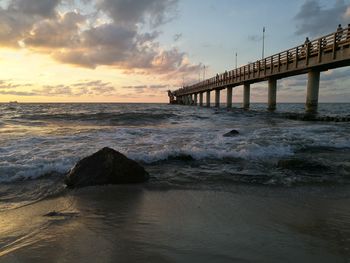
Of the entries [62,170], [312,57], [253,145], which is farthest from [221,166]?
[312,57]

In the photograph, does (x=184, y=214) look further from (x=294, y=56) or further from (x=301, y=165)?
(x=294, y=56)

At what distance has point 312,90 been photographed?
25422mm

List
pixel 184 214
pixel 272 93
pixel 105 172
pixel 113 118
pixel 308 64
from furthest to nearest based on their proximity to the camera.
→ pixel 272 93 → pixel 113 118 → pixel 308 64 → pixel 105 172 → pixel 184 214

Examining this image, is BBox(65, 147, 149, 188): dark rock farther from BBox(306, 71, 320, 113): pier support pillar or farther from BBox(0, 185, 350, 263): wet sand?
BBox(306, 71, 320, 113): pier support pillar

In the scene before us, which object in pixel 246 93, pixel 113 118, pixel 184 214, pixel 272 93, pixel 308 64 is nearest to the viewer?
pixel 184 214

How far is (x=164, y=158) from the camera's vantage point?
8.62m

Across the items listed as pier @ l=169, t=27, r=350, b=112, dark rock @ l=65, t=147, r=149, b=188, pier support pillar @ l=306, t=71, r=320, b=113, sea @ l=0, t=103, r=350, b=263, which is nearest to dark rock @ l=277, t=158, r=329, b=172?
sea @ l=0, t=103, r=350, b=263

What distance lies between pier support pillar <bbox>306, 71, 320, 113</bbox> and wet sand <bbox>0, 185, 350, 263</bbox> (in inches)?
839

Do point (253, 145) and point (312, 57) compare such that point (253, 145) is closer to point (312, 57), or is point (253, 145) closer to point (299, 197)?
point (299, 197)

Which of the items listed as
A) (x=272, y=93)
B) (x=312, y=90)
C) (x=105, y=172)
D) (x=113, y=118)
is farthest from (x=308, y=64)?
(x=105, y=172)

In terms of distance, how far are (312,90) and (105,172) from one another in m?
A: 23.1

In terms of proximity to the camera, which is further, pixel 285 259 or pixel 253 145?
pixel 253 145

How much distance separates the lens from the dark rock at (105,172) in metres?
6.02

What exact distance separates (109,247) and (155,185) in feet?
8.81
